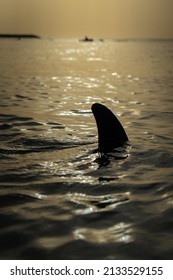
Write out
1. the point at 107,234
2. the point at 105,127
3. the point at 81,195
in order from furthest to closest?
the point at 105,127 → the point at 81,195 → the point at 107,234

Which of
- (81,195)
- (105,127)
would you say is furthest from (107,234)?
(105,127)

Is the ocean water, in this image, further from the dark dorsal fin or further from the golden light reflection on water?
the dark dorsal fin

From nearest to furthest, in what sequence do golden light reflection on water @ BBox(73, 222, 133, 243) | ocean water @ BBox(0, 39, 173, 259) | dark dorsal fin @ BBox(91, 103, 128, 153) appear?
ocean water @ BBox(0, 39, 173, 259)
golden light reflection on water @ BBox(73, 222, 133, 243)
dark dorsal fin @ BBox(91, 103, 128, 153)

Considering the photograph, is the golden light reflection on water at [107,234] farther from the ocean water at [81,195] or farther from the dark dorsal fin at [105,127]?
the dark dorsal fin at [105,127]

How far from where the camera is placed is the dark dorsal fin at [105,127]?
32.1ft

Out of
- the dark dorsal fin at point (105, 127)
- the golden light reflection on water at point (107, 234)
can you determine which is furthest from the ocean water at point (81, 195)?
the dark dorsal fin at point (105, 127)

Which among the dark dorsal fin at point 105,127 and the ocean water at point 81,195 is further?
the dark dorsal fin at point 105,127

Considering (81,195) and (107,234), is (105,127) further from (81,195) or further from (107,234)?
(107,234)

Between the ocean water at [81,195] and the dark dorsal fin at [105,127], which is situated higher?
the dark dorsal fin at [105,127]

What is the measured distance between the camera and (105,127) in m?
9.83

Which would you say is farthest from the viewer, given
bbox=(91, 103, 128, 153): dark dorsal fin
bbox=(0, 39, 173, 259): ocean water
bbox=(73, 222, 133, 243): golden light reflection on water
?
bbox=(91, 103, 128, 153): dark dorsal fin

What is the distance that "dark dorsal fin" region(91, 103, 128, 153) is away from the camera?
9.80 m

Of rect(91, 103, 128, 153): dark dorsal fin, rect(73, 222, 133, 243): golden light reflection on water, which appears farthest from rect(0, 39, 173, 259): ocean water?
rect(91, 103, 128, 153): dark dorsal fin
